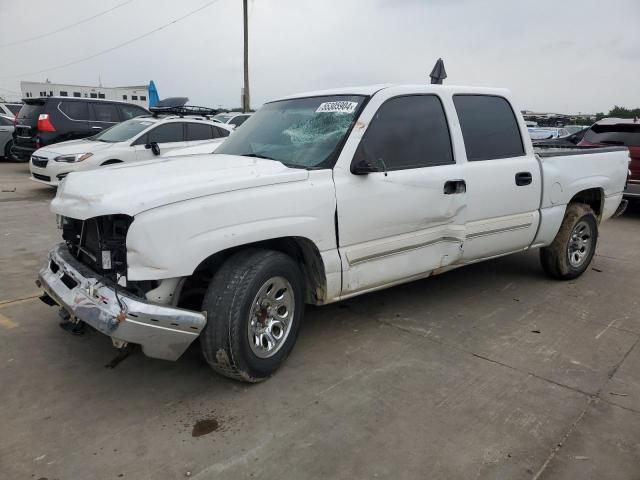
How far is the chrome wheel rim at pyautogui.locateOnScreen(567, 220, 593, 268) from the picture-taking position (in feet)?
17.9

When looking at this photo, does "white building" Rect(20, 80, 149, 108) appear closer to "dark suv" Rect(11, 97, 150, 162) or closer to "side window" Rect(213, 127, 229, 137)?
"dark suv" Rect(11, 97, 150, 162)

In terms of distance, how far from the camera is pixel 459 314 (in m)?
4.49

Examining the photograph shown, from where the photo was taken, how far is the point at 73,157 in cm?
930

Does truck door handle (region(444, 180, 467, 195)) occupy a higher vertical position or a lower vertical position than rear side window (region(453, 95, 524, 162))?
lower

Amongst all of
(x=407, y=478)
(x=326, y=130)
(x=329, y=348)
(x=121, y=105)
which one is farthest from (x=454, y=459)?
(x=121, y=105)

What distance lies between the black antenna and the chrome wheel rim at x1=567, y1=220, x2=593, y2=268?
207cm

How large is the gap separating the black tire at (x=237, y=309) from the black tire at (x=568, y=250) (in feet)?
11.1

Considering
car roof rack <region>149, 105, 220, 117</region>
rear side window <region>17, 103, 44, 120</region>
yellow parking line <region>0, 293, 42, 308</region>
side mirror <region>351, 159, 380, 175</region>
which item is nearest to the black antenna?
side mirror <region>351, 159, 380, 175</region>

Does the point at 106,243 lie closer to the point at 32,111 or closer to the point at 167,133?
the point at 167,133

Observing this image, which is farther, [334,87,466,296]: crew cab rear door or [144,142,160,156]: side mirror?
[144,142,160,156]: side mirror

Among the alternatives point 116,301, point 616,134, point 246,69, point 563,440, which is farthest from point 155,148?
point 246,69

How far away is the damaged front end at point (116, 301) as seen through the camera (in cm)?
272

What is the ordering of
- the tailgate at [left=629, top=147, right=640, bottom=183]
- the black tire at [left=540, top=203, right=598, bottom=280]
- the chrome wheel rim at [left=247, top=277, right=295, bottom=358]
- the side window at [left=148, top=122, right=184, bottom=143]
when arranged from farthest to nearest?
the side window at [left=148, top=122, right=184, bottom=143], the tailgate at [left=629, top=147, right=640, bottom=183], the black tire at [left=540, top=203, right=598, bottom=280], the chrome wheel rim at [left=247, top=277, right=295, bottom=358]

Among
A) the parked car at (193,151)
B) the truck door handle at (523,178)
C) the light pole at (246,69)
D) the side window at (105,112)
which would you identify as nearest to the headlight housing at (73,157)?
the side window at (105,112)
